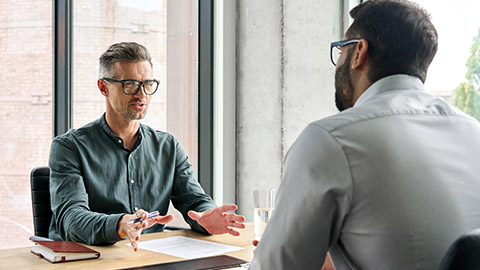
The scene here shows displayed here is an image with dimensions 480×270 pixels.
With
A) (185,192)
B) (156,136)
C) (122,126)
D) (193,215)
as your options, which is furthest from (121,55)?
(193,215)

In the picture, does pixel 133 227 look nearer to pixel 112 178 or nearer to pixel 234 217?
pixel 234 217

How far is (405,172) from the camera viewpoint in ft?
3.43

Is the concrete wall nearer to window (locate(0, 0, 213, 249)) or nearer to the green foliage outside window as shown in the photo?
window (locate(0, 0, 213, 249))

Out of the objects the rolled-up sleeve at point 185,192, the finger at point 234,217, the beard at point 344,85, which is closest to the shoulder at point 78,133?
the rolled-up sleeve at point 185,192

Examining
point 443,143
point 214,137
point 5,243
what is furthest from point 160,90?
point 443,143

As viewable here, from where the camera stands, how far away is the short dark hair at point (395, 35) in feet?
4.08

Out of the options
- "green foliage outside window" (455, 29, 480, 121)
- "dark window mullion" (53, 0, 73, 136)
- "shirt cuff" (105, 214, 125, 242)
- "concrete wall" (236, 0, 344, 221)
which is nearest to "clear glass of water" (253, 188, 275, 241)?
"shirt cuff" (105, 214, 125, 242)

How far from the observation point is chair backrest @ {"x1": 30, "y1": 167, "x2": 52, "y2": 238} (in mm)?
2500

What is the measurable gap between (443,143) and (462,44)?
213cm

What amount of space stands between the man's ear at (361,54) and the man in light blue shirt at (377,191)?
13cm

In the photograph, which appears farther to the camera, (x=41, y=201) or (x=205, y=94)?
(x=205, y=94)

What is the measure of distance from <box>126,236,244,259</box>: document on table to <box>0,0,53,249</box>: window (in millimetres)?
2415

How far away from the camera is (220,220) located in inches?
86.3

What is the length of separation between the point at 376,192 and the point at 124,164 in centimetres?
170
